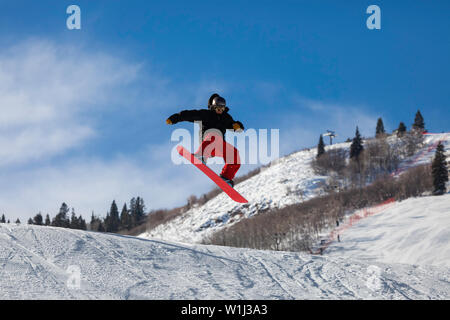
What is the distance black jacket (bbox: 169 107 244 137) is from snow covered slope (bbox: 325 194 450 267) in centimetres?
3681

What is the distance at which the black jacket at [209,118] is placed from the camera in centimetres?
962

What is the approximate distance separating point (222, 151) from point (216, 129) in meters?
0.57

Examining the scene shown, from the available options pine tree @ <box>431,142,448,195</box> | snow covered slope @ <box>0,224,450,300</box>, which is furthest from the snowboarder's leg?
pine tree @ <box>431,142,448,195</box>

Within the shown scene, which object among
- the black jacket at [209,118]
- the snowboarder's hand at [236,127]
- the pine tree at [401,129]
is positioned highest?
the pine tree at [401,129]

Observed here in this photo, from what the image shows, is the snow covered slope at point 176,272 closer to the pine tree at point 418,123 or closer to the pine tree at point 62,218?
the pine tree at point 62,218

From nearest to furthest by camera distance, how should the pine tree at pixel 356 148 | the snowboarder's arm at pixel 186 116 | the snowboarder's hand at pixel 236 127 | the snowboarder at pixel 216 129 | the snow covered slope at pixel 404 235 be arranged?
the snowboarder's arm at pixel 186 116 < the snowboarder at pixel 216 129 < the snowboarder's hand at pixel 236 127 < the snow covered slope at pixel 404 235 < the pine tree at pixel 356 148

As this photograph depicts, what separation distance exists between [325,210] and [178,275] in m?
83.3

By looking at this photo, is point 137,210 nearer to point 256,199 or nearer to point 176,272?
point 256,199

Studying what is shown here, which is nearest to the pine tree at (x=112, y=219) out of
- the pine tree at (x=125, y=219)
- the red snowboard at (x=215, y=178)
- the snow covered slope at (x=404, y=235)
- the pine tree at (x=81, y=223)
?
the pine tree at (x=125, y=219)

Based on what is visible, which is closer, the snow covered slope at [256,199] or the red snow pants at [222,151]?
the red snow pants at [222,151]

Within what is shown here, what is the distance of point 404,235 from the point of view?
56594 mm

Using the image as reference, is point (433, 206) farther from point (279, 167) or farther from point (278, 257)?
point (279, 167)

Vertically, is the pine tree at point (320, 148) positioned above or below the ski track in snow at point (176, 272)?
above
